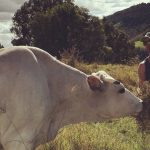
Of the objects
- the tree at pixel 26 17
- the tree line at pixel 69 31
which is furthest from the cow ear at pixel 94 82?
the tree at pixel 26 17

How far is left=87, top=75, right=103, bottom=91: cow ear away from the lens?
28.7 feet

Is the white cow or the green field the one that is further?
the green field

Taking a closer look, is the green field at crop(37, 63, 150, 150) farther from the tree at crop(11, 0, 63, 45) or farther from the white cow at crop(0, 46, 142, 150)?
the tree at crop(11, 0, 63, 45)

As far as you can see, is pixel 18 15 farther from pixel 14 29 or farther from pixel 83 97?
pixel 83 97

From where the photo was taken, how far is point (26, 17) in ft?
232

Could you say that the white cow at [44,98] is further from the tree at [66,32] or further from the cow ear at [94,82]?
the tree at [66,32]

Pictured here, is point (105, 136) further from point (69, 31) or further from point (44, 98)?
point (69, 31)

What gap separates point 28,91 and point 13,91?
0.22 metres

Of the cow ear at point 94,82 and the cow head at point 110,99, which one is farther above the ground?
the cow ear at point 94,82

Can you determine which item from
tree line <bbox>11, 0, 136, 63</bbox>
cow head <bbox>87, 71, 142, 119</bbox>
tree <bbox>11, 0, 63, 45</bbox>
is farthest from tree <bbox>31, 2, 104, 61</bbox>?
cow head <bbox>87, 71, 142, 119</bbox>

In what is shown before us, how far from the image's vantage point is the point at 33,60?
8227 mm

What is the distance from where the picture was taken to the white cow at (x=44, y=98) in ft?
25.7

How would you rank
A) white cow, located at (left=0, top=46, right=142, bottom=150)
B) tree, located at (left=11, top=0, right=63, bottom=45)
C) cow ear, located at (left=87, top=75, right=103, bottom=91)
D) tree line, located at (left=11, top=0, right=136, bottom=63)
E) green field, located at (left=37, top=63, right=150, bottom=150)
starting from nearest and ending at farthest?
white cow, located at (left=0, top=46, right=142, bottom=150)
cow ear, located at (left=87, top=75, right=103, bottom=91)
green field, located at (left=37, top=63, right=150, bottom=150)
tree line, located at (left=11, top=0, right=136, bottom=63)
tree, located at (left=11, top=0, right=63, bottom=45)

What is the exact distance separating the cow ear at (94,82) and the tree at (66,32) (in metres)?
45.9
